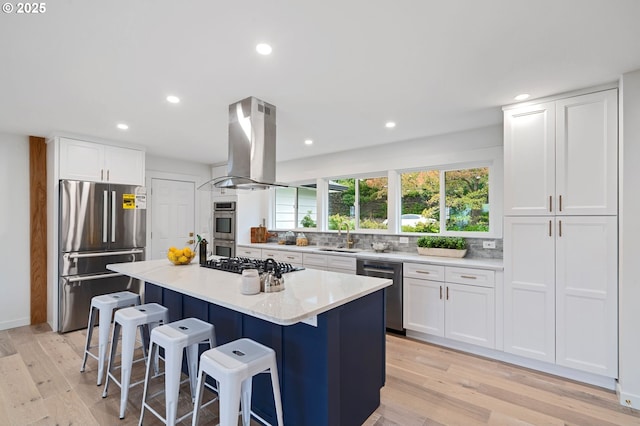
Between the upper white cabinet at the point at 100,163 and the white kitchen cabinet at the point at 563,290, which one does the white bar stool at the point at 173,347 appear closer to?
the white kitchen cabinet at the point at 563,290

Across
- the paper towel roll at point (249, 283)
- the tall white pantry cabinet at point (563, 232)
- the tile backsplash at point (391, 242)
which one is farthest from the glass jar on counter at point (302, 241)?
the paper towel roll at point (249, 283)

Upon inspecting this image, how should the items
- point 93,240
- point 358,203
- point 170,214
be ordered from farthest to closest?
1. point 170,214
2. point 358,203
3. point 93,240

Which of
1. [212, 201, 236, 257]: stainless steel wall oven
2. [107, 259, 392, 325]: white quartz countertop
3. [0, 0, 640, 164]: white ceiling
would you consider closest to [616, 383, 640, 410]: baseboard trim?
[107, 259, 392, 325]: white quartz countertop

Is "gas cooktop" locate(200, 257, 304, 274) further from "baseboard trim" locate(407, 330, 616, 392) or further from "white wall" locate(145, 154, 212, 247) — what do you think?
"white wall" locate(145, 154, 212, 247)

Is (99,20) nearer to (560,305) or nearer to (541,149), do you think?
(541,149)

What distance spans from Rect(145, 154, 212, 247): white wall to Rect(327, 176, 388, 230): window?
237cm

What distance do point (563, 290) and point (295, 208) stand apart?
13.3 ft

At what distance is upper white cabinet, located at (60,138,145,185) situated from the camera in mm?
3812

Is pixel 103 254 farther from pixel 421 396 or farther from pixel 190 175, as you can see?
pixel 421 396

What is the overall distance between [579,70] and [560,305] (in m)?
1.87

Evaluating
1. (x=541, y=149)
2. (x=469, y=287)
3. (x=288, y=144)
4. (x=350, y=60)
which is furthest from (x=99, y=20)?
(x=469, y=287)

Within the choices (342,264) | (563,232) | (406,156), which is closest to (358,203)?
(406,156)

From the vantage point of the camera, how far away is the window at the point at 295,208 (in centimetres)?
549

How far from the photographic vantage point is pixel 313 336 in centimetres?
178
